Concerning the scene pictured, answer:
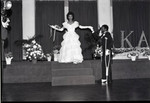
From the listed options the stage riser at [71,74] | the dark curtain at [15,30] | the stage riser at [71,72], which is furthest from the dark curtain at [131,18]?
the dark curtain at [15,30]

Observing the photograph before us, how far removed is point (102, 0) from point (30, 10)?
309 cm

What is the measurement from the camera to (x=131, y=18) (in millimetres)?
11562

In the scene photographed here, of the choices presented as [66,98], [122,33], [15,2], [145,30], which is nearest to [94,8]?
[122,33]

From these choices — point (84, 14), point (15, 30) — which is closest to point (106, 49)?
point (84, 14)

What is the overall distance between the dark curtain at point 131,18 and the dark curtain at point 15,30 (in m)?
4.04

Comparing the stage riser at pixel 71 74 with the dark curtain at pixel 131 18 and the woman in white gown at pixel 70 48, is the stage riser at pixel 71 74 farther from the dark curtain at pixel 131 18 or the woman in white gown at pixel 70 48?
the dark curtain at pixel 131 18

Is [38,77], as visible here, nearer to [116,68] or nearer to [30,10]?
[116,68]

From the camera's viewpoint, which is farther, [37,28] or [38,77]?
[37,28]

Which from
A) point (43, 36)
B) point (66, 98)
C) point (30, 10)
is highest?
point (30, 10)

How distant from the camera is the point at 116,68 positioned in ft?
29.7

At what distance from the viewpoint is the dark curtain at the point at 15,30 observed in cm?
1093

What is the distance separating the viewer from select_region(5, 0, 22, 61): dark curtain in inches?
430

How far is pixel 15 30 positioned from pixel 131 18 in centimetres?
500

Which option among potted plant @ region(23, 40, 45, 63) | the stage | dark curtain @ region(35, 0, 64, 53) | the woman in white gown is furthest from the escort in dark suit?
dark curtain @ region(35, 0, 64, 53)
